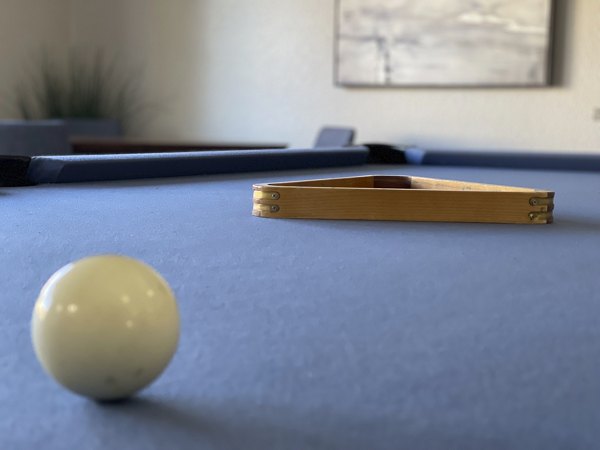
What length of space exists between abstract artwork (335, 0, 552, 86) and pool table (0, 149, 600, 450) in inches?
141

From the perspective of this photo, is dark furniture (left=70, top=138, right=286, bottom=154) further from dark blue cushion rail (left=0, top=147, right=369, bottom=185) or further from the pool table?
the pool table

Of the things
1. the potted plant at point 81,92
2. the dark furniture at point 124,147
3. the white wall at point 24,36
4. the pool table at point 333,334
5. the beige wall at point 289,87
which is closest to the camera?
the pool table at point 333,334

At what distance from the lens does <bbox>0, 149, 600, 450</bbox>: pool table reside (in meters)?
0.69

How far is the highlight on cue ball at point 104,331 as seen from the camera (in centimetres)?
74

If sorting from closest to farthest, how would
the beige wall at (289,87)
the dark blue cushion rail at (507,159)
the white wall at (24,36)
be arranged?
the dark blue cushion rail at (507,159) → the beige wall at (289,87) → the white wall at (24,36)

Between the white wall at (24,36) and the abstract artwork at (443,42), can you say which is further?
the white wall at (24,36)

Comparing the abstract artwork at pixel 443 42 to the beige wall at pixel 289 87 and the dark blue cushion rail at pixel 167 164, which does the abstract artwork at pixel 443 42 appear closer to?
the beige wall at pixel 289 87

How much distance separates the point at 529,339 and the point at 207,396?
14.0 inches

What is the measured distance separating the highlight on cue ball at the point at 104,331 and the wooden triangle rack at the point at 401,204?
1022 millimetres


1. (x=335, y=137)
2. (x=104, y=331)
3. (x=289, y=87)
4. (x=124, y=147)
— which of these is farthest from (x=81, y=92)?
(x=104, y=331)

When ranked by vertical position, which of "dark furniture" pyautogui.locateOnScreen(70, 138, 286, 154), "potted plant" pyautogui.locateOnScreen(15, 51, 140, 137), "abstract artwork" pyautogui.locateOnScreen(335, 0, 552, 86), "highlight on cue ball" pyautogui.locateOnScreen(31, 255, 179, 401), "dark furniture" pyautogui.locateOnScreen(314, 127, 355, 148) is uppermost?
"abstract artwork" pyautogui.locateOnScreen(335, 0, 552, 86)

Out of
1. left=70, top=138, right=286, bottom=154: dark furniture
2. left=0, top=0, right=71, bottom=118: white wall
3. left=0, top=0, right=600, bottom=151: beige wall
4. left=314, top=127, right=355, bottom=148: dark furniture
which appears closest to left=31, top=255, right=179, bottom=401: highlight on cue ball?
left=70, top=138, right=286, bottom=154: dark furniture

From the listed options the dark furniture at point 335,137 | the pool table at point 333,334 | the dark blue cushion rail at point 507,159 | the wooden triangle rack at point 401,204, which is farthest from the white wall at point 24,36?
the wooden triangle rack at point 401,204

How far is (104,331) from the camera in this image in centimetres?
74
